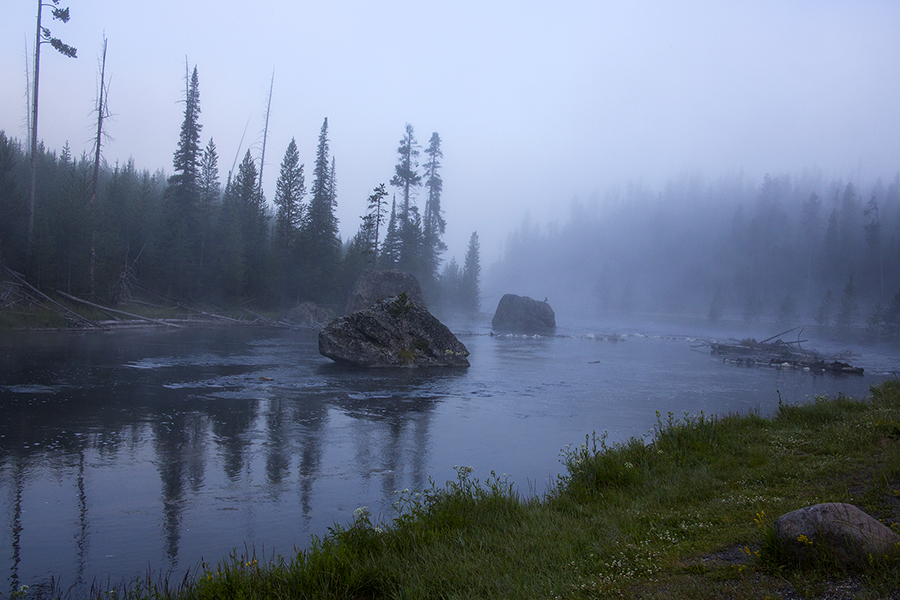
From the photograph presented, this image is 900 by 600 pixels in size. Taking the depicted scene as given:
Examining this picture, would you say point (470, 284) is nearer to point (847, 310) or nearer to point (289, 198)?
point (289, 198)

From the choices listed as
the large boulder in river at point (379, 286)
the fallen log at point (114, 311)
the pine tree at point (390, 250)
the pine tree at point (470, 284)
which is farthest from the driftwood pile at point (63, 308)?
the pine tree at point (470, 284)

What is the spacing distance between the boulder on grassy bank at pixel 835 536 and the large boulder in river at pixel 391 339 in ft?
66.1

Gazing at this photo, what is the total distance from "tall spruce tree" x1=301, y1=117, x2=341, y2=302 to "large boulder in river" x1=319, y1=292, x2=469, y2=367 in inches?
1250

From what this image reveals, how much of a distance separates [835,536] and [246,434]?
36.5ft

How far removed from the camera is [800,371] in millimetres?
27797

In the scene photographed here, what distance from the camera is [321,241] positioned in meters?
58.4

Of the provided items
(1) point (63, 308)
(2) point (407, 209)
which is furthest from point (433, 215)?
(1) point (63, 308)

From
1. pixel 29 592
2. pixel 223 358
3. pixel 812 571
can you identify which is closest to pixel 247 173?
pixel 223 358

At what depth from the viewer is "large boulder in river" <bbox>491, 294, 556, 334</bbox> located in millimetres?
58625

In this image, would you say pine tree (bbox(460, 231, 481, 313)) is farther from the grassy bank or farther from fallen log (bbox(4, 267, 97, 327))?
the grassy bank

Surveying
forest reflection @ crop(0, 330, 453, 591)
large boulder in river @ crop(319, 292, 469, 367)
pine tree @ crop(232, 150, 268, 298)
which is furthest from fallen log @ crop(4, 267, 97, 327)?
pine tree @ crop(232, 150, 268, 298)

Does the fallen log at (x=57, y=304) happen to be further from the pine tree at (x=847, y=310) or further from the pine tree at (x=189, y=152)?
the pine tree at (x=847, y=310)

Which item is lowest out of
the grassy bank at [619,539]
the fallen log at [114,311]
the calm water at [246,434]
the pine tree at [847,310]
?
the calm water at [246,434]

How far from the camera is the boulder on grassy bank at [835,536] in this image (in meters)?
4.12
